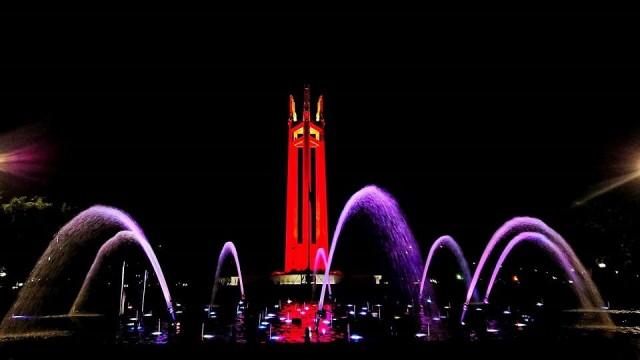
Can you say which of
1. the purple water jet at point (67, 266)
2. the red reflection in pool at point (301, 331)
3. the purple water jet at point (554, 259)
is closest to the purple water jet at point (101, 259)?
the purple water jet at point (67, 266)

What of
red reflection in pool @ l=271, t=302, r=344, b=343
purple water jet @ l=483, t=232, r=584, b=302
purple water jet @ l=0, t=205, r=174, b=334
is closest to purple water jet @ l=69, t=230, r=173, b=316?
purple water jet @ l=0, t=205, r=174, b=334

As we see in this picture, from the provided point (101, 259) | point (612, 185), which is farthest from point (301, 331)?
point (101, 259)

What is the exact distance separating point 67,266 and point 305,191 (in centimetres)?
2925

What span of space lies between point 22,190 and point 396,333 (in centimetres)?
2618

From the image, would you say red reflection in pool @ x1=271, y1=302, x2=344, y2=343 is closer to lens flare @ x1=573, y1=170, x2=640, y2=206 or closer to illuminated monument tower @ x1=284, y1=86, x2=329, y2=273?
lens flare @ x1=573, y1=170, x2=640, y2=206

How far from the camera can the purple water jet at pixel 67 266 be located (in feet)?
76.6

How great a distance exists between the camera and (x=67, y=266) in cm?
4084

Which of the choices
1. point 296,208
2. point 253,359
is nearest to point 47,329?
point 253,359

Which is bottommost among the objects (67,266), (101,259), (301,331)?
(301,331)

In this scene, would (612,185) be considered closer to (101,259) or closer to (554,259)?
(554,259)

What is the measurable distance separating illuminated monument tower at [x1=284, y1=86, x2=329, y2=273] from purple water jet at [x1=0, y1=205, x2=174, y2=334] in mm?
22820

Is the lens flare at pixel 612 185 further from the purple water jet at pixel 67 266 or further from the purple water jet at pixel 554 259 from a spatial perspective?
the purple water jet at pixel 67 266

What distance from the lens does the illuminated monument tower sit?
5819 centimetres

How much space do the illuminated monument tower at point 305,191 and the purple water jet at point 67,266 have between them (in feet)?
74.9
